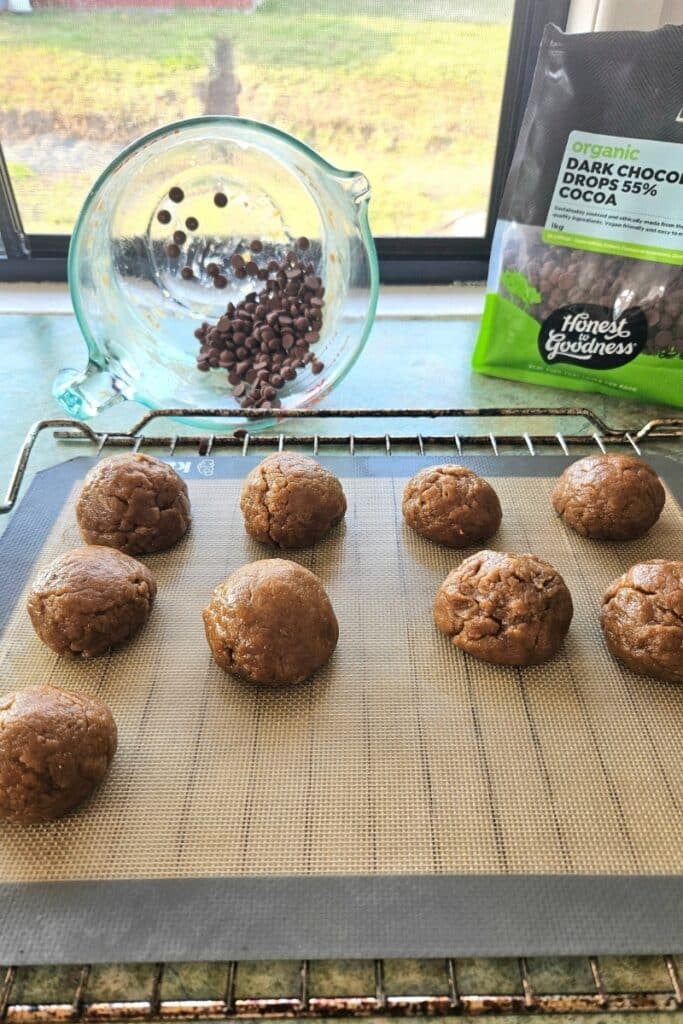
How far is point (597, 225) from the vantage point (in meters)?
1.94

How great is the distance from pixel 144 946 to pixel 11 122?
251cm

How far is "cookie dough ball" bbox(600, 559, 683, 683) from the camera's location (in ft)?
4.18

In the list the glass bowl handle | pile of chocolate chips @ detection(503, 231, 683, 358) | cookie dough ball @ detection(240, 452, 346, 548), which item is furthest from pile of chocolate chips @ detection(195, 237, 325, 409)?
pile of chocolate chips @ detection(503, 231, 683, 358)

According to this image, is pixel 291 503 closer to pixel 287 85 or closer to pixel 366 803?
pixel 366 803

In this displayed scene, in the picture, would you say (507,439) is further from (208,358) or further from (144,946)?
(144,946)

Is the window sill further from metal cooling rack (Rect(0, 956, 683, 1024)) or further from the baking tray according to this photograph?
metal cooling rack (Rect(0, 956, 683, 1024))

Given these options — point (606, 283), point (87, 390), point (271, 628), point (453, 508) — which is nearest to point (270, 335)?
point (87, 390)

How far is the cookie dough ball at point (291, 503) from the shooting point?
153 centimetres

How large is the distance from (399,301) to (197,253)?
0.82 m

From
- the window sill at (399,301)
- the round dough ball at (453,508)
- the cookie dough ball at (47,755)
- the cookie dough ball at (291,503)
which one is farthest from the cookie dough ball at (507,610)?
the window sill at (399,301)

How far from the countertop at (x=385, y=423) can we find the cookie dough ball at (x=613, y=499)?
0.26 metres

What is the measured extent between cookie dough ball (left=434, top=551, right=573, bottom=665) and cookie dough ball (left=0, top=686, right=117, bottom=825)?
0.62 metres

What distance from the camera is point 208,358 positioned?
2043 mm

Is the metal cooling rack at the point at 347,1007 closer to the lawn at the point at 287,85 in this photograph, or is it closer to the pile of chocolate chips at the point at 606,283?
the pile of chocolate chips at the point at 606,283
